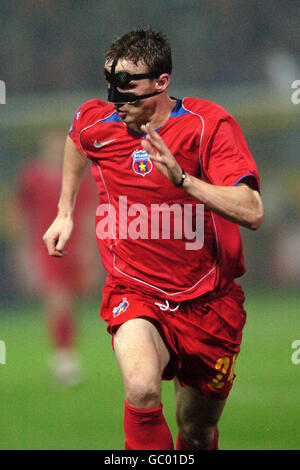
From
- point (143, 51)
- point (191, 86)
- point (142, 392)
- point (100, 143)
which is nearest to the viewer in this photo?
point (142, 392)

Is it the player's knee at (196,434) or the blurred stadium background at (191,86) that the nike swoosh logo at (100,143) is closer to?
the player's knee at (196,434)

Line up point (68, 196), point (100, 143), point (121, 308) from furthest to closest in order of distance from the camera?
point (68, 196) < point (100, 143) < point (121, 308)

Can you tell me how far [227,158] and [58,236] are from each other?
43.8 inches

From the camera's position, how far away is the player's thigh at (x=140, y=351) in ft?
→ 12.9

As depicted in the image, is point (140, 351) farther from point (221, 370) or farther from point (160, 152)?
point (160, 152)

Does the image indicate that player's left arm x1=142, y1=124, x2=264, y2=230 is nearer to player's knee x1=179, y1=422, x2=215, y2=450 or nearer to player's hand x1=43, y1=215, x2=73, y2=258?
player's hand x1=43, y1=215, x2=73, y2=258

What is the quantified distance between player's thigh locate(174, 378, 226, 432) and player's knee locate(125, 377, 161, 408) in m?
0.75

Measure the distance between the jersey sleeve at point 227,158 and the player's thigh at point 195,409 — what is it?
1.22 meters

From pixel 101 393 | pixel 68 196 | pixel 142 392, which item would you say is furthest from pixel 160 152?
pixel 101 393

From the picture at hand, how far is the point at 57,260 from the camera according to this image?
858cm

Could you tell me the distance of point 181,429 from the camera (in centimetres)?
479

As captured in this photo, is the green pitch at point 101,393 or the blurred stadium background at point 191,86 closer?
the green pitch at point 101,393

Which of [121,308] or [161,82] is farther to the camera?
[161,82]

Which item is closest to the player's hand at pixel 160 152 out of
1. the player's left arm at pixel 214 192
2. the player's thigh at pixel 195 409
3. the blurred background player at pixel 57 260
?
the player's left arm at pixel 214 192
